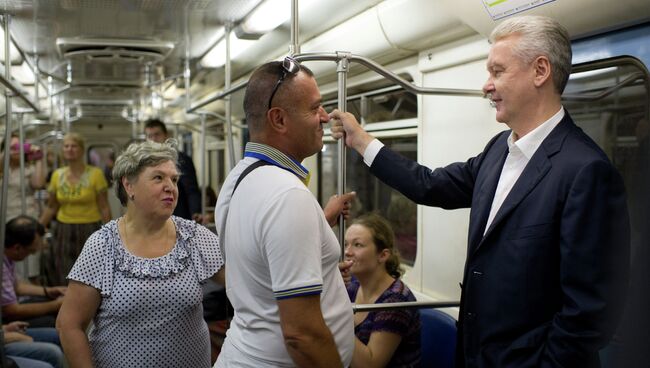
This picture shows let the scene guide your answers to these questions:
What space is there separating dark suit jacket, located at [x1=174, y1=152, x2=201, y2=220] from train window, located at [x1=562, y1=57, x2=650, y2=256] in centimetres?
314

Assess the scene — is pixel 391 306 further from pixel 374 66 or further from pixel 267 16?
pixel 267 16

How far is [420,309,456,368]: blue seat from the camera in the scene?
2807 mm

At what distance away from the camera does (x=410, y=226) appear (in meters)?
3.87

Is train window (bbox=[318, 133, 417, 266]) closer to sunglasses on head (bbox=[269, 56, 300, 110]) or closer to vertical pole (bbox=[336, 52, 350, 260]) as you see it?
vertical pole (bbox=[336, 52, 350, 260])

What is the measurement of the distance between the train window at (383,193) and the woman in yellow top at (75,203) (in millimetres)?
2105

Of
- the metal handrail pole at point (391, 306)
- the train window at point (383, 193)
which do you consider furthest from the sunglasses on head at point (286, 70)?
the train window at point (383, 193)

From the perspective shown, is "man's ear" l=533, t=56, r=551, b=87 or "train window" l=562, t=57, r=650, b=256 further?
"train window" l=562, t=57, r=650, b=256

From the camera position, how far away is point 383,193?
4.34 m

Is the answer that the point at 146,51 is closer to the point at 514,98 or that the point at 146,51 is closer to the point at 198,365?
the point at 198,365

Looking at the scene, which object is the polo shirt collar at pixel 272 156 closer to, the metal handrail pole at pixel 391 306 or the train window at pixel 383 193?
the metal handrail pole at pixel 391 306

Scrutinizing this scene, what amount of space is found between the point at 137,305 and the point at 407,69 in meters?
2.09

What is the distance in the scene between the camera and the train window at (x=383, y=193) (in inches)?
151

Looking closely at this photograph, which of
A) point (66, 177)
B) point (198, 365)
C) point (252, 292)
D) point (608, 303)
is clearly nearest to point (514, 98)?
point (608, 303)

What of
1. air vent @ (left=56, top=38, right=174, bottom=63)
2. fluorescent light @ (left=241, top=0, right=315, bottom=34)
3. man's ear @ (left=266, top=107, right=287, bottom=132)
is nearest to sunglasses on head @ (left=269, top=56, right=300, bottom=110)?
man's ear @ (left=266, top=107, right=287, bottom=132)
